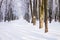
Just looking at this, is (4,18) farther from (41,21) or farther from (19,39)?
(19,39)

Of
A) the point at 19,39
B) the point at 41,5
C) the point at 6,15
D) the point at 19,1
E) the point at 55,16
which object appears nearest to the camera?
the point at 19,39

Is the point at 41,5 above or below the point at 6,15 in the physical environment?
above

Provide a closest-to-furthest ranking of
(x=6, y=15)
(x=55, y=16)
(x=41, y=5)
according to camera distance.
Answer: (x=41, y=5) → (x=55, y=16) → (x=6, y=15)

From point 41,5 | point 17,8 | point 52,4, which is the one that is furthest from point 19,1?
point 41,5

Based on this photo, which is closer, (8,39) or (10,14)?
(8,39)

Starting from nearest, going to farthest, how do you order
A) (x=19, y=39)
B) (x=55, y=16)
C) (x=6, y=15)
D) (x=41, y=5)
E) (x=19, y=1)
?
(x=19, y=39) → (x=41, y=5) → (x=55, y=16) → (x=6, y=15) → (x=19, y=1)

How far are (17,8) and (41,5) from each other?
14620 mm

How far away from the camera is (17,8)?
24.2 metres

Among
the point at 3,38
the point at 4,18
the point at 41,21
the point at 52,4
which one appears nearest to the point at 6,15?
the point at 4,18

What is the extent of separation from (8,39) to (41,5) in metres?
3.51

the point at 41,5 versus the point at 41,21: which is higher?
the point at 41,5

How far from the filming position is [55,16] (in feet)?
53.4

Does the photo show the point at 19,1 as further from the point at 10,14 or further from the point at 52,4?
the point at 52,4

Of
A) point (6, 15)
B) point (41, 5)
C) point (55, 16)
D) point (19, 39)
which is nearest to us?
point (19, 39)
